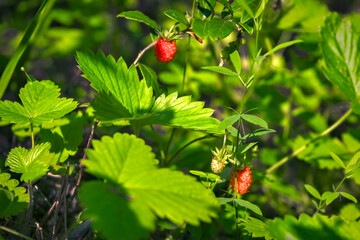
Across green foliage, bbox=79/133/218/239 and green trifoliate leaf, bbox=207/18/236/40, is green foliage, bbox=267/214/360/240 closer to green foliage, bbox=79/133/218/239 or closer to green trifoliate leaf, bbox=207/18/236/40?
green foliage, bbox=79/133/218/239

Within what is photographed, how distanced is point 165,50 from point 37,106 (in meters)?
0.45

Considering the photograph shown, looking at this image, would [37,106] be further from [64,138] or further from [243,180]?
[243,180]

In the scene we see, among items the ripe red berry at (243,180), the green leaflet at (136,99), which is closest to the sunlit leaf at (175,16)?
the green leaflet at (136,99)

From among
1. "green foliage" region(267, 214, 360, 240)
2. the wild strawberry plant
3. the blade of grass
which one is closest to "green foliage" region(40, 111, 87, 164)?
the wild strawberry plant

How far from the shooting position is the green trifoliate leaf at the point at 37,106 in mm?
1117

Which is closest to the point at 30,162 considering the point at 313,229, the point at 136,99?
the point at 136,99

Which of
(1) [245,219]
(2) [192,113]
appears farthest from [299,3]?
(1) [245,219]

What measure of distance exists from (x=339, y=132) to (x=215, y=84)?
3.19 ft

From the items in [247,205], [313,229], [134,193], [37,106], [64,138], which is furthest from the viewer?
[64,138]

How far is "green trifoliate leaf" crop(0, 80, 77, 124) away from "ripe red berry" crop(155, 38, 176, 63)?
1.05 feet

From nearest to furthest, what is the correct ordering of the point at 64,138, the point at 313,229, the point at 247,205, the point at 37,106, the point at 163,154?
the point at 313,229
the point at 247,205
the point at 37,106
the point at 64,138
the point at 163,154

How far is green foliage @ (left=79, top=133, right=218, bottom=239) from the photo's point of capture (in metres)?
0.73

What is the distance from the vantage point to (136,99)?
118 cm

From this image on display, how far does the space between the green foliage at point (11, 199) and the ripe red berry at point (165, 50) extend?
0.59 meters
